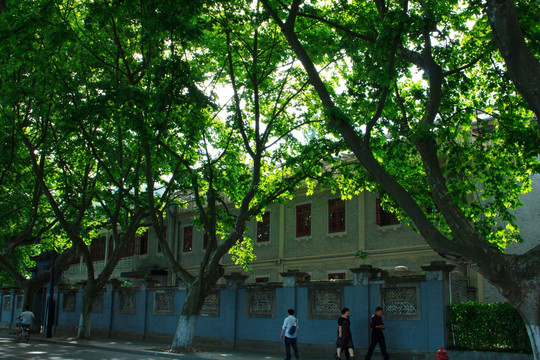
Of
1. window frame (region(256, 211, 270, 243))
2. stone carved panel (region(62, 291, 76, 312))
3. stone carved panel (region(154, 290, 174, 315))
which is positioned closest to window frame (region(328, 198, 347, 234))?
window frame (region(256, 211, 270, 243))

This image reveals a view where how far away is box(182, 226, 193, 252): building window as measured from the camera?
108 feet

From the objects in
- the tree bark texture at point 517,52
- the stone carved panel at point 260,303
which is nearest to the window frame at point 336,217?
the stone carved panel at point 260,303

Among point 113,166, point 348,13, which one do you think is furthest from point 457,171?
point 113,166

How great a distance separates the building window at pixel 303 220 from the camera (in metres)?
26.9

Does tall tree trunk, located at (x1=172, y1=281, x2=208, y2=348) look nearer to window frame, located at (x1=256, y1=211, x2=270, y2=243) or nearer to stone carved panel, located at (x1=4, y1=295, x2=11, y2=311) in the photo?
window frame, located at (x1=256, y1=211, x2=270, y2=243)

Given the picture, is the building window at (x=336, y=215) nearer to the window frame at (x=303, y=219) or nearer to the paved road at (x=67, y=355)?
the window frame at (x=303, y=219)

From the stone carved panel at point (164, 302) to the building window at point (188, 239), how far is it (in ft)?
32.2

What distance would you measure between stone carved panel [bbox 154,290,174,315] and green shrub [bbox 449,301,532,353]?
11467 mm

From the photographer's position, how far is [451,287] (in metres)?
15.3

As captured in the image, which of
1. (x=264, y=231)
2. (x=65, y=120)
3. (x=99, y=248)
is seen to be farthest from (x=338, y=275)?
(x=99, y=248)

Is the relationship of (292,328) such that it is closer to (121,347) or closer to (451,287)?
(451,287)

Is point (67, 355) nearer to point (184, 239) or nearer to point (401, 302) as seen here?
point (401, 302)

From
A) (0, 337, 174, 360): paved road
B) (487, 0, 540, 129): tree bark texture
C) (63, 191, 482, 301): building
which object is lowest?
(0, 337, 174, 360): paved road

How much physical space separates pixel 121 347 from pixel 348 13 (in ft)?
43.8
